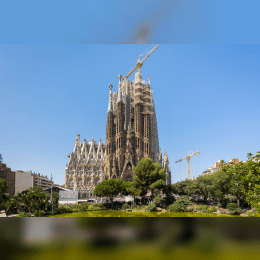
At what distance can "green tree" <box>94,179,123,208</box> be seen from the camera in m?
8.31

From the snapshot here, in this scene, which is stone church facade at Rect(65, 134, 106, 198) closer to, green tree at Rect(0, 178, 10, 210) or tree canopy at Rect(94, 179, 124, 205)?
tree canopy at Rect(94, 179, 124, 205)

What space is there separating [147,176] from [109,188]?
6.79ft

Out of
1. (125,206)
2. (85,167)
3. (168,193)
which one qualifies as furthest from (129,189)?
(85,167)

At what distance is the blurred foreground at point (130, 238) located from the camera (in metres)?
4.01

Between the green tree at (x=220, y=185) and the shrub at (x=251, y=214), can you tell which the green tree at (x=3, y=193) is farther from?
the green tree at (x=220, y=185)

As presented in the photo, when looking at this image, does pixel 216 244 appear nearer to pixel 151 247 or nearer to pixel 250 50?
pixel 151 247

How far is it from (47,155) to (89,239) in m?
2.73

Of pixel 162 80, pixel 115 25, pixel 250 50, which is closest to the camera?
pixel 115 25

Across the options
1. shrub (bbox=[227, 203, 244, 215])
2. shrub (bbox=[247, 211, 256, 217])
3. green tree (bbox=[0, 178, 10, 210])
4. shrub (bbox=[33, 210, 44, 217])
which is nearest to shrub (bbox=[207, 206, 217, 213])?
shrub (bbox=[227, 203, 244, 215])

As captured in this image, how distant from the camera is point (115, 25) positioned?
3443 millimetres

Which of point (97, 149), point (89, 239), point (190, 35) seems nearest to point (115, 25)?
point (190, 35)

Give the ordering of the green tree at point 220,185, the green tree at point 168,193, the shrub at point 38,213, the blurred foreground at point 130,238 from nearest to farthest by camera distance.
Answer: the blurred foreground at point 130,238 < the shrub at point 38,213 < the green tree at point 168,193 < the green tree at point 220,185

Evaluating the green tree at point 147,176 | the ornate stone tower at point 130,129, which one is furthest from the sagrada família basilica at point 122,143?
the green tree at point 147,176

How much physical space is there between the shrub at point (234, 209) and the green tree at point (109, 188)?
3.95 m
